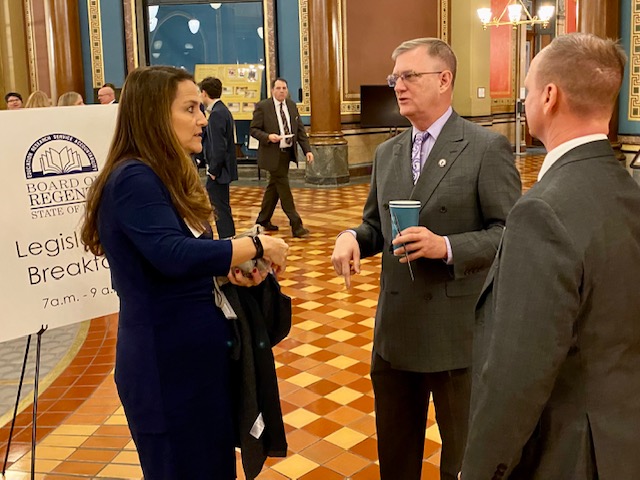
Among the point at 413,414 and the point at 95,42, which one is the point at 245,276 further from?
the point at 95,42

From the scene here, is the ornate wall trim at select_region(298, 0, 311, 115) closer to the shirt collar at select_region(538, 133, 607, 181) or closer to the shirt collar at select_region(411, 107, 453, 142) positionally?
the shirt collar at select_region(411, 107, 453, 142)

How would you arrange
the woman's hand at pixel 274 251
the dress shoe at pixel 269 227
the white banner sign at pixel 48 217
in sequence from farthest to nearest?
the dress shoe at pixel 269 227, the white banner sign at pixel 48 217, the woman's hand at pixel 274 251

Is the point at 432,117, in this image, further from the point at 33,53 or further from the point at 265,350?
the point at 33,53

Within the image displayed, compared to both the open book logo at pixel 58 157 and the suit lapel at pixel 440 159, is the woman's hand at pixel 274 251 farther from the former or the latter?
the open book logo at pixel 58 157

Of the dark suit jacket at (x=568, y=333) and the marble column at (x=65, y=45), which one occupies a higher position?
the marble column at (x=65, y=45)

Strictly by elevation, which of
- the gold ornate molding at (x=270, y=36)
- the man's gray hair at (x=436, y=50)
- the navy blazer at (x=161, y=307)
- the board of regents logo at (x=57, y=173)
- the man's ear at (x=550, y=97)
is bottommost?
the navy blazer at (x=161, y=307)

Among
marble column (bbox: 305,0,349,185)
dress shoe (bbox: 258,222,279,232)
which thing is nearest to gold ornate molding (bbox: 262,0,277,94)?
marble column (bbox: 305,0,349,185)

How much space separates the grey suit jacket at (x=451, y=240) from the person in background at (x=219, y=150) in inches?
175

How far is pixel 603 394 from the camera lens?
1251 millimetres

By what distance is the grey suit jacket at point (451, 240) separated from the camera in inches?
80.4

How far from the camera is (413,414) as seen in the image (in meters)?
2.30

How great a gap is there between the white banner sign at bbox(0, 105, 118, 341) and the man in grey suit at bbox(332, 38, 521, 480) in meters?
1.27

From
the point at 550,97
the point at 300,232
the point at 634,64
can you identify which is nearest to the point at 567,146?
the point at 550,97

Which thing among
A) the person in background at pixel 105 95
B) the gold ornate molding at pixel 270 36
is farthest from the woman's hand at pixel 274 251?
the gold ornate molding at pixel 270 36
